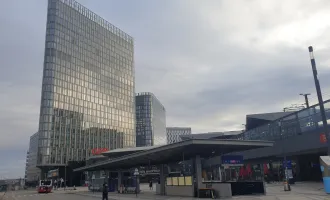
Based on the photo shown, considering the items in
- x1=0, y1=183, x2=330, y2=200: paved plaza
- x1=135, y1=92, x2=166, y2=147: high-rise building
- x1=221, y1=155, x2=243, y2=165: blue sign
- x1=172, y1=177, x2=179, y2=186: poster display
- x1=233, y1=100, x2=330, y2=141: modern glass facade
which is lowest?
x1=0, y1=183, x2=330, y2=200: paved plaza

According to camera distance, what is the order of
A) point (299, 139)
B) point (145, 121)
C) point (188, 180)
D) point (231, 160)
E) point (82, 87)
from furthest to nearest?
point (145, 121), point (82, 87), point (299, 139), point (188, 180), point (231, 160)

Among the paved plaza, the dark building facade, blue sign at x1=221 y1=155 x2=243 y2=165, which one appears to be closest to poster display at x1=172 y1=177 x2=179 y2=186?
the paved plaza

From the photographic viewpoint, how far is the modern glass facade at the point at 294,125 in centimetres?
3594

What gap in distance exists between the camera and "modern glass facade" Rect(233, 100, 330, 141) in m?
35.9

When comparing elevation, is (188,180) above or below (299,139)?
below

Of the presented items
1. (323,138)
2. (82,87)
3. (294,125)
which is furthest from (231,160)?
(82,87)

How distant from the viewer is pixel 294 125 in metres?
41.1

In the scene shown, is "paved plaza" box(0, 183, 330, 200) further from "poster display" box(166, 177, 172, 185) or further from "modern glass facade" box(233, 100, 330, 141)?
"modern glass facade" box(233, 100, 330, 141)

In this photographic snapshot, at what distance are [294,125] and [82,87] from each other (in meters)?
101

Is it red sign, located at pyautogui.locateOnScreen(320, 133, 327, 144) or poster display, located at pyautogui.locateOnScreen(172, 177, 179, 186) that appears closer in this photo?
poster display, located at pyautogui.locateOnScreen(172, 177, 179, 186)

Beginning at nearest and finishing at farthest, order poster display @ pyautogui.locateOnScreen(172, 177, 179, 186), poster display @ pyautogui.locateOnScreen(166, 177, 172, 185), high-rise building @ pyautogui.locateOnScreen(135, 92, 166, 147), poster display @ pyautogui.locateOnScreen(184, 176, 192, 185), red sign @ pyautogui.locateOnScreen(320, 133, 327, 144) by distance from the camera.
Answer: poster display @ pyautogui.locateOnScreen(184, 176, 192, 185) → poster display @ pyautogui.locateOnScreen(172, 177, 179, 186) → poster display @ pyautogui.locateOnScreen(166, 177, 172, 185) → red sign @ pyautogui.locateOnScreen(320, 133, 327, 144) → high-rise building @ pyautogui.locateOnScreen(135, 92, 166, 147)

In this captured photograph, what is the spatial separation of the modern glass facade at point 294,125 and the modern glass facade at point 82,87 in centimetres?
8157

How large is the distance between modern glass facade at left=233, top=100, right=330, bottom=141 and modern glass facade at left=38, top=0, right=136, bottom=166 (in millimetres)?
81566

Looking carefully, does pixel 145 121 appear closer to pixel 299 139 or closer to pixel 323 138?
pixel 299 139
